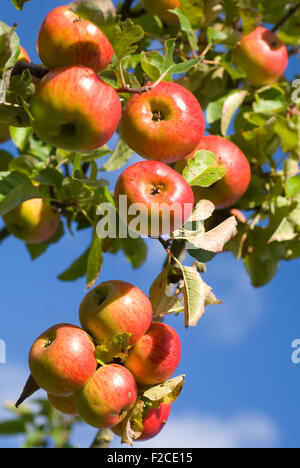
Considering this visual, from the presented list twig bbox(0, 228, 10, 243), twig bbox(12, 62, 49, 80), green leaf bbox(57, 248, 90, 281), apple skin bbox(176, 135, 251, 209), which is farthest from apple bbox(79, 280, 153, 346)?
twig bbox(0, 228, 10, 243)

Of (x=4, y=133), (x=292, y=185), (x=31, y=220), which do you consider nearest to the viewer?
(x=292, y=185)

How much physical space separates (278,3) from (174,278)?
1.33 m

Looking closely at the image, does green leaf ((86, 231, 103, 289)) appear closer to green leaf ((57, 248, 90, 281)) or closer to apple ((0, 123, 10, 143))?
green leaf ((57, 248, 90, 281))

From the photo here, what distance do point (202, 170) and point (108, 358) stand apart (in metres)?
0.46

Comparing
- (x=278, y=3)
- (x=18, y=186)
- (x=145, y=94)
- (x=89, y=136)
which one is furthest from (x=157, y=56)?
(x=278, y=3)

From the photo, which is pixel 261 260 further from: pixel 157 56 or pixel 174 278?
pixel 157 56

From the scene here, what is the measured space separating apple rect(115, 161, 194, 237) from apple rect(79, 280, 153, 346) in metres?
0.17

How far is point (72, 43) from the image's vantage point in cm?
111

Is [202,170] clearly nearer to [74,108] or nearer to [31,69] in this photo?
[74,108]

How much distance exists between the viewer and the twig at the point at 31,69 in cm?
118

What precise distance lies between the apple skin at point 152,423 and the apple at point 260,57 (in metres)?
1.19

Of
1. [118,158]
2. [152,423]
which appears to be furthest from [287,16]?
[152,423]

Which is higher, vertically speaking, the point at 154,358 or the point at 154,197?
the point at 154,197

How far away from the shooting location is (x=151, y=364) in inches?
45.8
